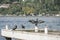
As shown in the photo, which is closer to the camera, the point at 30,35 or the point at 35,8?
the point at 30,35

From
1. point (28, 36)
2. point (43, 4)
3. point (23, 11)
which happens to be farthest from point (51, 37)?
point (23, 11)

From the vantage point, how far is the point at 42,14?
163375mm

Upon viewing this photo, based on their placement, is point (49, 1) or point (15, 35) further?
point (49, 1)

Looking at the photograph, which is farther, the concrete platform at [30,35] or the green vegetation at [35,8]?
the green vegetation at [35,8]

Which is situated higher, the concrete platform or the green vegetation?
the concrete platform

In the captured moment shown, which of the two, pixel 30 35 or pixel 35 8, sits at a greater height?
pixel 30 35

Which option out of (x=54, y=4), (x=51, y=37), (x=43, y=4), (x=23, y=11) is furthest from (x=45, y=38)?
(x=23, y=11)

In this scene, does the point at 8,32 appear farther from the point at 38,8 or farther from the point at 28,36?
the point at 38,8

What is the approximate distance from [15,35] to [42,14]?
123911 mm

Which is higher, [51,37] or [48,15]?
[51,37]

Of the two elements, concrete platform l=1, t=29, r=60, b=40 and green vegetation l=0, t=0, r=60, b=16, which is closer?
concrete platform l=1, t=29, r=60, b=40

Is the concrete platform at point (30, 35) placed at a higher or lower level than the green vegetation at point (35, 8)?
higher

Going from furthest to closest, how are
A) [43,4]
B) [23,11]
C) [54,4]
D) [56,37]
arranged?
1. [23,11]
2. [43,4]
3. [54,4]
4. [56,37]

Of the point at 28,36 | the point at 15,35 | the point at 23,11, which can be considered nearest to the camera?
the point at 28,36
